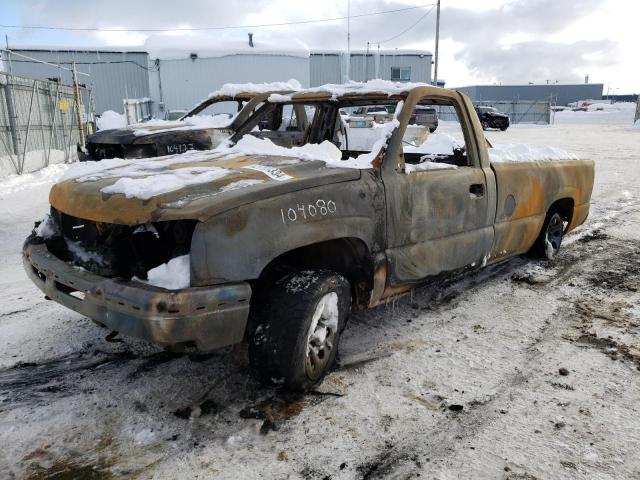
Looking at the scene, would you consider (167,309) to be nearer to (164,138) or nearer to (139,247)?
(139,247)

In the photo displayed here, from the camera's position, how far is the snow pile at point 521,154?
A: 458 cm

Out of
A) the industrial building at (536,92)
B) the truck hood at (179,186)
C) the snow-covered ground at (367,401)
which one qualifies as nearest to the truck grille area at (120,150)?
the snow-covered ground at (367,401)

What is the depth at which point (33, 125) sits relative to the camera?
42.4 ft

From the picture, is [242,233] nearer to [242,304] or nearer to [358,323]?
[242,304]

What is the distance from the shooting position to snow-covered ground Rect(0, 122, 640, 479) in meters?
2.43

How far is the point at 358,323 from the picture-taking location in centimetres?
400

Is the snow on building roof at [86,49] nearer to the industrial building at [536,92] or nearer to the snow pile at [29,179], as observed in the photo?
the snow pile at [29,179]

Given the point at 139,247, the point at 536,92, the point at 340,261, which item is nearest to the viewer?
the point at 139,247

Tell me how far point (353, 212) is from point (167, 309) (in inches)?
46.5

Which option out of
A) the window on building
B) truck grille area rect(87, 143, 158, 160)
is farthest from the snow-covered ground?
the window on building

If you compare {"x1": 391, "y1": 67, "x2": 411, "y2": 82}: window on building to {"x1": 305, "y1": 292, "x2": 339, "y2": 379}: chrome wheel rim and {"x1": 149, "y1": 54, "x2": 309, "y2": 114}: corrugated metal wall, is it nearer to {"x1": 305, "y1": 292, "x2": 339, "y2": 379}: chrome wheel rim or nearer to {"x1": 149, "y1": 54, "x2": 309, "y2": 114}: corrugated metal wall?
{"x1": 149, "y1": 54, "x2": 309, "y2": 114}: corrugated metal wall

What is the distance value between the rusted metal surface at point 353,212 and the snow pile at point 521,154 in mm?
107

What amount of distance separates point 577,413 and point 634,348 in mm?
1091

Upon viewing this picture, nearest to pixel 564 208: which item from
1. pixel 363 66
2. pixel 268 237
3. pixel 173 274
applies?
pixel 268 237
